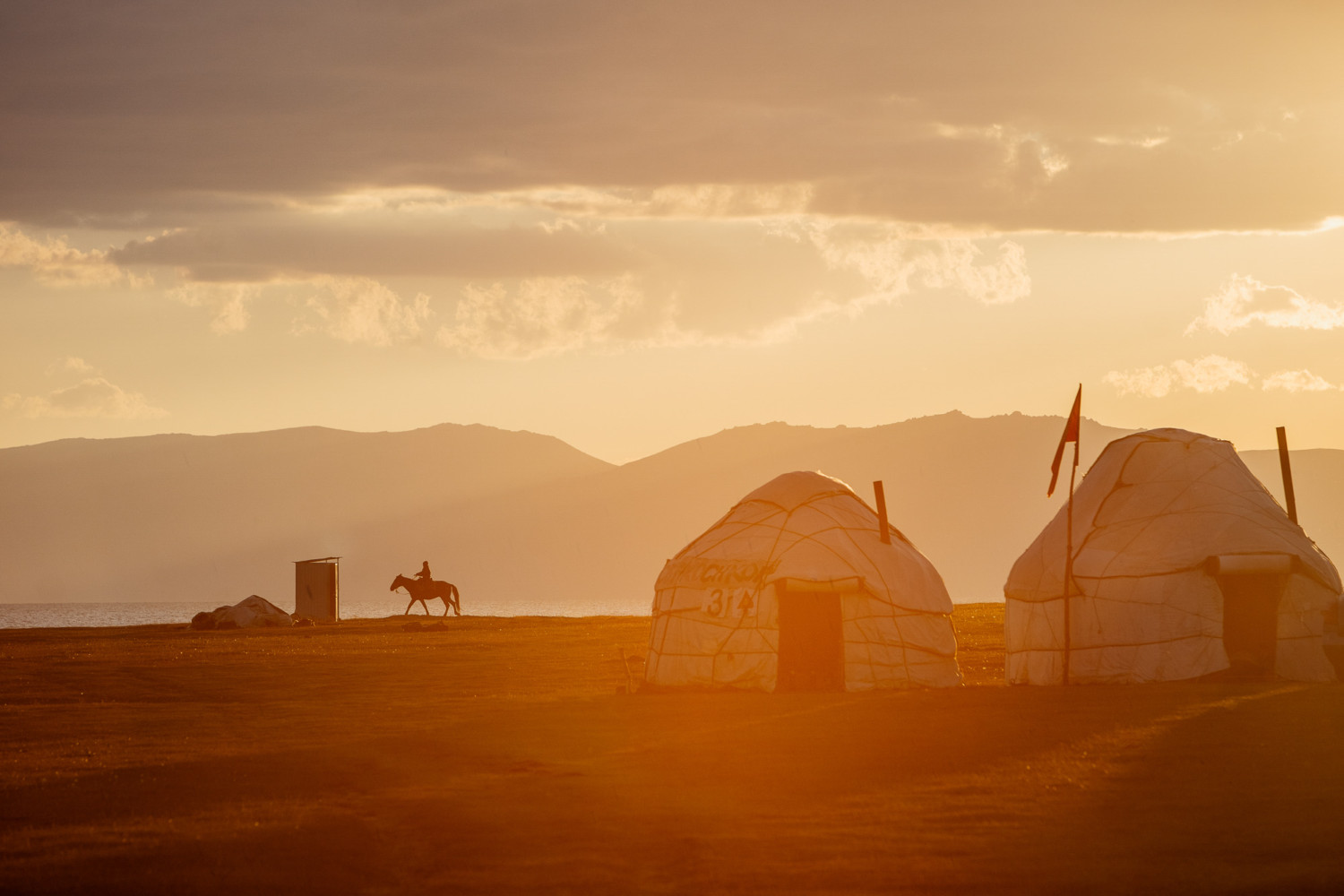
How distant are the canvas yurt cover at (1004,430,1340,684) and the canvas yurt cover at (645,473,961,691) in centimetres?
197

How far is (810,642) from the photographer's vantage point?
81.7 ft

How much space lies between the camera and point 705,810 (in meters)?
12.5

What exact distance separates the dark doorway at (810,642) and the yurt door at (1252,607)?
267 inches

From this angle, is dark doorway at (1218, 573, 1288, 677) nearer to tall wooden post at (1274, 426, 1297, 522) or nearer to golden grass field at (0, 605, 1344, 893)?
golden grass field at (0, 605, 1344, 893)

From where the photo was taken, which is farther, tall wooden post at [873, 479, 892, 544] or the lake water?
the lake water

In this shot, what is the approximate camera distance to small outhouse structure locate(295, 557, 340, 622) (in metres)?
56.7

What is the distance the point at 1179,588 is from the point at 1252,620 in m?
2.07

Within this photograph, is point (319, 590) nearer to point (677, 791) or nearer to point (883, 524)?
point (883, 524)

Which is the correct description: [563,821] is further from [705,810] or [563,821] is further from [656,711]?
[656,711]

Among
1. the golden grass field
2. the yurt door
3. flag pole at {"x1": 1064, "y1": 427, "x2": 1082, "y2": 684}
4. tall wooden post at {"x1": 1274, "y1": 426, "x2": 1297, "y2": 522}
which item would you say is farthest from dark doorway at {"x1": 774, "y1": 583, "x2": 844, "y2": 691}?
tall wooden post at {"x1": 1274, "y1": 426, "x2": 1297, "y2": 522}

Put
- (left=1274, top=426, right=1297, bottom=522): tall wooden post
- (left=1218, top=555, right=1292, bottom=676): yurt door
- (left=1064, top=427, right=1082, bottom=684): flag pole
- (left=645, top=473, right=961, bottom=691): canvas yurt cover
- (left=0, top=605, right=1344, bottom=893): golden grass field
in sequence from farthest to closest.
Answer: (left=1274, top=426, right=1297, bottom=522): tall wooden post < (left=1064, top=427, right=1082, bottom=684): flag pole < (left=645, top=473, right=961, bottom=691): canvas yurt cover < (left=1218, top=555, right=1292, bottom=676): yurt door < (left=0, top=605, right=1344, bottom=893): golden grass field

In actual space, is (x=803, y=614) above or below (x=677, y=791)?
above

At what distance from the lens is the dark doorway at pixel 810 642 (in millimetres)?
24406

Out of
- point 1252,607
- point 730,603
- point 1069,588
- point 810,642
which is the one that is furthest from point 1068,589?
point 730,603
